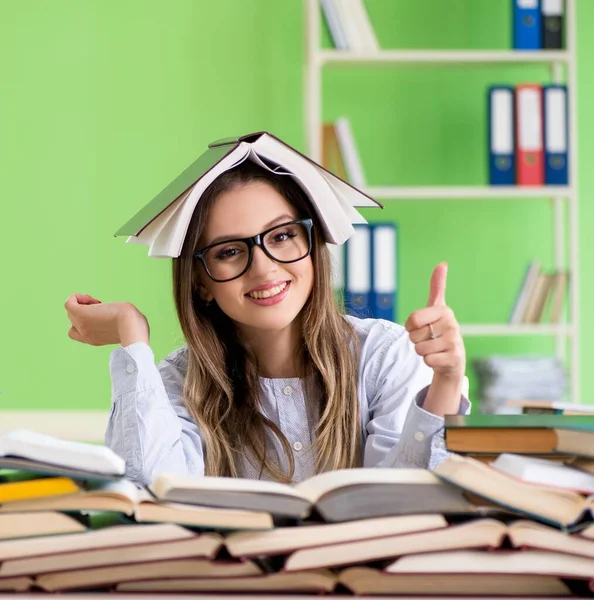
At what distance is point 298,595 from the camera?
0.75m

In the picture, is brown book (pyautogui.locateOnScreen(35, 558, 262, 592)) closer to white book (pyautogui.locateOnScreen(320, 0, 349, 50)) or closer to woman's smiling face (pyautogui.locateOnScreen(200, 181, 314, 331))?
woman's smiling face (pyautogui.locateOnScreen(200, 181, 314, 331))

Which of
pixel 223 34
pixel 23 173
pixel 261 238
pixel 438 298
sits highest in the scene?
pixel 223 34

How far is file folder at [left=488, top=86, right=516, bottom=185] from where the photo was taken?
342cm

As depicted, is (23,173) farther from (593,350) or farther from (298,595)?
(298,595)

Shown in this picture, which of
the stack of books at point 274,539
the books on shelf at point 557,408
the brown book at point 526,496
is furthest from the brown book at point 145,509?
the books on shelf at point 557,408

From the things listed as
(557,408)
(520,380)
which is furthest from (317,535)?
(520,380)

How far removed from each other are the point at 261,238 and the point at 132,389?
307mm

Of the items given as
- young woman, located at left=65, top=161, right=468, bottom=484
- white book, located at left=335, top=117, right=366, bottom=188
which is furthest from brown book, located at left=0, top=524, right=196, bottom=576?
white book, located at left=335, top=117, right=366, bottom=188

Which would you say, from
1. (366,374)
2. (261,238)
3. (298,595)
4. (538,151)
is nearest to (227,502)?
(298,595)

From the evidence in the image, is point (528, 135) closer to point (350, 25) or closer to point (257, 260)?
point (350, 25)

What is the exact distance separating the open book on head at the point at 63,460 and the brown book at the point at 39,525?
4 centimetres

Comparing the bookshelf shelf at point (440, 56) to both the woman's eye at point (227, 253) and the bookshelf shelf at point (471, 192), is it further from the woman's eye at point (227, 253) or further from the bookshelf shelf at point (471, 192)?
the woman's eye at point (227, 253)

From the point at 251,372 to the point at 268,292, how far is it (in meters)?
0.23

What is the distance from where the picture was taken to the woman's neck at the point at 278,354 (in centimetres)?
171
